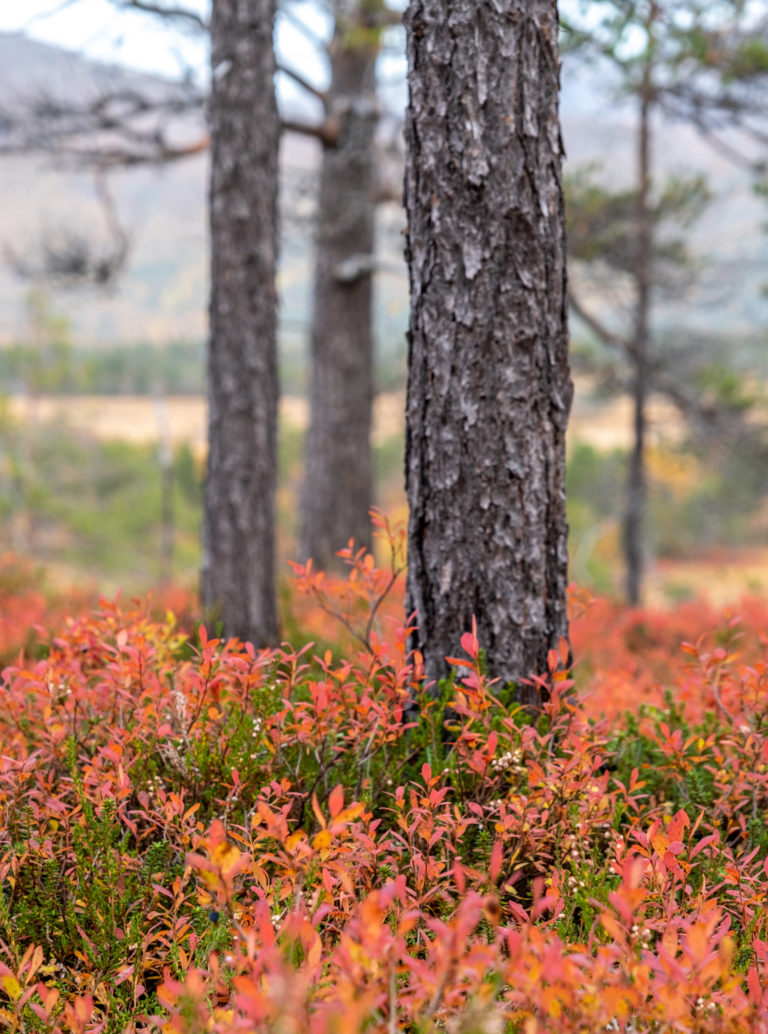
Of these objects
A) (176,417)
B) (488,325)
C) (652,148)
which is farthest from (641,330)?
(176,417)

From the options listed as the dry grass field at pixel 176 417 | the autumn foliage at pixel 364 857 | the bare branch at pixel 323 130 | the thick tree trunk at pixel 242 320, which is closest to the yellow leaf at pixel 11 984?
the autumn foliage at pixel 364 857

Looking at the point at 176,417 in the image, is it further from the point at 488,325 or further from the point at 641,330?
the point at 488,325

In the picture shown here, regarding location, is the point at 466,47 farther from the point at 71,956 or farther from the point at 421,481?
the point at 71,956

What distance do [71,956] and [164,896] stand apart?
0.24m

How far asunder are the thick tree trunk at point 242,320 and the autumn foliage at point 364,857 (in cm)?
198

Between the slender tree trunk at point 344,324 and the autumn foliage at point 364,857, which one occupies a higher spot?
the slender tree trunk at point 344,324

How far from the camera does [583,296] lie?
10.6m

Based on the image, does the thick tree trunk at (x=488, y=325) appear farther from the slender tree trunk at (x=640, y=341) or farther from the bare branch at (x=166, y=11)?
the slender tree trunk at (x=640, y=341)

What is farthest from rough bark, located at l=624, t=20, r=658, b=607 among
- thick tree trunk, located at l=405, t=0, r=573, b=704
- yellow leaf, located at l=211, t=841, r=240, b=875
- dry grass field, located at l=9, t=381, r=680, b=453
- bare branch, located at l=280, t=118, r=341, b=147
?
yellow leaf, located at l=211, t=841, r=240, b=875

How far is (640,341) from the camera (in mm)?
10016

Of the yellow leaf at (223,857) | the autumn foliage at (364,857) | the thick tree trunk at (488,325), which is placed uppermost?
the thick tree trunk at (488,325)

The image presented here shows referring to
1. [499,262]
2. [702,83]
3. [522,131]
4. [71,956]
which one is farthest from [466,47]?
[702,83]

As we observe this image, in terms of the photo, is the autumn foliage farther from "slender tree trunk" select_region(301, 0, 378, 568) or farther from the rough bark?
the rough bark

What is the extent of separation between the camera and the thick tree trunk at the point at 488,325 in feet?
7.57
